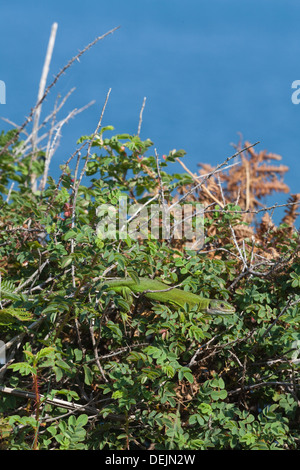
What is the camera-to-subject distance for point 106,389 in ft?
9.71

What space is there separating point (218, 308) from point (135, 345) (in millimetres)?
512

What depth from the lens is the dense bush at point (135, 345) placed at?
9.70 ft

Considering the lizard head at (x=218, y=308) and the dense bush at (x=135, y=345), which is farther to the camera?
the lizard head at (x=218, y=308)

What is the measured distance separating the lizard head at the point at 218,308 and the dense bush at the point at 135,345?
0.05 meters

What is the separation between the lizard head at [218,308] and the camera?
3246mm

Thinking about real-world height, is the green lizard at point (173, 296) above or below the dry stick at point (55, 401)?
above

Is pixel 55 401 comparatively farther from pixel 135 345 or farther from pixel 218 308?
pixel 218 308

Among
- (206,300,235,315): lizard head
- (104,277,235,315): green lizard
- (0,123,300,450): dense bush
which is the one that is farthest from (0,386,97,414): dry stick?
(206,300,235,315): lizard head

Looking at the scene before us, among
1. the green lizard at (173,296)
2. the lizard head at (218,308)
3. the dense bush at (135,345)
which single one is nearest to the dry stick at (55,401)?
the dense bush at (135,345)

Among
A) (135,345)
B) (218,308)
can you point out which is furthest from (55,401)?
(218,308)

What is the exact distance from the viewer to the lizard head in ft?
10.6

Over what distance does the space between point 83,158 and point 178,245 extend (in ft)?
3.07

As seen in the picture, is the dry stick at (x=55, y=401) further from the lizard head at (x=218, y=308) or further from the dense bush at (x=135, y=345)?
the lizard head at (x=218, y=308)
